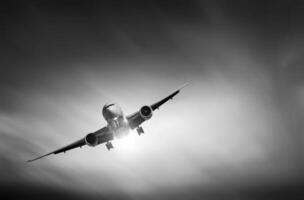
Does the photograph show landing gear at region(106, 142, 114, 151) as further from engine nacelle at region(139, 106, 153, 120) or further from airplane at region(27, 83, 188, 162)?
engine nacelle at region(139, 106, 153, 120)

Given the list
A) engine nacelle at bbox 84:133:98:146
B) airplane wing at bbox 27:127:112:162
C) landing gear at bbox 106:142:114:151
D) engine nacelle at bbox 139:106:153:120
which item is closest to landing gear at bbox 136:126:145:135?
airplane wing at bbox 27:127:112:162

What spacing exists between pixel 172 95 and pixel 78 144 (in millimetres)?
21711

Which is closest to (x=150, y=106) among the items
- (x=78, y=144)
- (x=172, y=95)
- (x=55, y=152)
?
(x=172, y=95)

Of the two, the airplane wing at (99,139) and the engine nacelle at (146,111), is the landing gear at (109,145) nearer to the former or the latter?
the airplane wing at (99,139)

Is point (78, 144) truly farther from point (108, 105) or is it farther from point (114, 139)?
point (108, 105)

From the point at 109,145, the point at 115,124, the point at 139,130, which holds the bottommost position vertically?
the point at 115,124

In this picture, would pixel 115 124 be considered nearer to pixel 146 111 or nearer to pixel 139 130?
pixel 146 111

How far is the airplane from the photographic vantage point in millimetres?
61688

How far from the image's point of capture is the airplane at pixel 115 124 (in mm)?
61688

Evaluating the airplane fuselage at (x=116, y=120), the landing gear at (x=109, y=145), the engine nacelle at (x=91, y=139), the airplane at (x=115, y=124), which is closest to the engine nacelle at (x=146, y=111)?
the airplane at (x=115, y=124)

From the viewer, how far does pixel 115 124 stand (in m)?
62.9

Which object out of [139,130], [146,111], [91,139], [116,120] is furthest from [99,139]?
[146,111]

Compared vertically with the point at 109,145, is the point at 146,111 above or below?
below

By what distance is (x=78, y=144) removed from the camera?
230 feet
